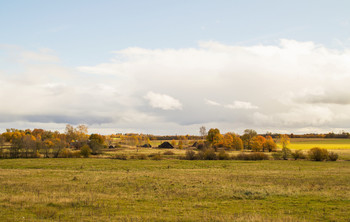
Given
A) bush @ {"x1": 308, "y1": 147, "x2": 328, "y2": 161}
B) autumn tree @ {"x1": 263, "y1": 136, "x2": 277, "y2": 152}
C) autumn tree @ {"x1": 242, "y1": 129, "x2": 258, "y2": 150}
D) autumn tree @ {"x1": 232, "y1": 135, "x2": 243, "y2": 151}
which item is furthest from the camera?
autumn tree @ {"x1": 242, "y1": 129, "x2": 258, "y2": 150}

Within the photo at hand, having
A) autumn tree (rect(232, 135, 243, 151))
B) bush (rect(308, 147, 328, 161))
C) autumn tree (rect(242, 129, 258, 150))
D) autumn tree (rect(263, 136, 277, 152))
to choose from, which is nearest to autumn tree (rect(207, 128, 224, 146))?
autumn tree (rect(232, 135, 243, 151))

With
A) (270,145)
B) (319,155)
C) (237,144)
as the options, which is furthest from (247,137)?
(319,155)

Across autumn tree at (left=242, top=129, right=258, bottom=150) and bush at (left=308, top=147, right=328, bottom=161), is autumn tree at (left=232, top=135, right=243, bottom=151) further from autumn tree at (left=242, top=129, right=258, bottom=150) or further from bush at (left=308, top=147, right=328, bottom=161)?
bush at (left=308, top=147, right=328, bottom=161)

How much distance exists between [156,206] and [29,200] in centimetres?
934

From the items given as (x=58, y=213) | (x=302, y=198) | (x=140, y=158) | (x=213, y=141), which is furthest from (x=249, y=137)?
(x=58, y=213)

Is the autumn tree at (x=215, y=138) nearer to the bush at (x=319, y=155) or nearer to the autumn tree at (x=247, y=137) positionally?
the autumn tree at (x=247, y=137)

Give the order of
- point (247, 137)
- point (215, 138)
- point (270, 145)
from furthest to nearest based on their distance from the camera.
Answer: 1. point (247, 137)
2. point (215, 138)
3. point (270, 145)

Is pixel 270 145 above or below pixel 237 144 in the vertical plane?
above

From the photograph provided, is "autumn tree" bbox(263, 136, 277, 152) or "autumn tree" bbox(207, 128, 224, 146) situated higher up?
"autumn tree" bbox(207, 128, 224, 146)

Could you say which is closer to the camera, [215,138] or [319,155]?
[319,155]

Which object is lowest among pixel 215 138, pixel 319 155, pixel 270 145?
pixel 319 155

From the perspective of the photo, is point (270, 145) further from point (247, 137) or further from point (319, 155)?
point (319, 155)

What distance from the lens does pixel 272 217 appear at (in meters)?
16.0

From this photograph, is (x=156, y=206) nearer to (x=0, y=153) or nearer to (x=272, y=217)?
(x=272, y=217)
